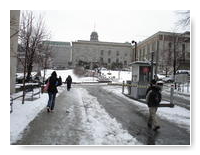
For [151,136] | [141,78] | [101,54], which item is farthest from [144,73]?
[101,54]

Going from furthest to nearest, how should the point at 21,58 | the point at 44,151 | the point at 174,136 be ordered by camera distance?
the point at 21,58
the point at 174,136
the point at 44,151

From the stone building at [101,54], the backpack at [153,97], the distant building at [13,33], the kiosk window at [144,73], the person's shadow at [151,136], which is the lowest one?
the person's shadow at [151,136]

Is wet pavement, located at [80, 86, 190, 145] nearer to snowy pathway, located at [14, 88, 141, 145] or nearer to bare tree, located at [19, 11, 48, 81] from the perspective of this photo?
snowy pathway, located at [14, 88, 141, 145]

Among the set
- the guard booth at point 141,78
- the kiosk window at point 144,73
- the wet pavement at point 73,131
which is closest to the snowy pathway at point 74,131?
the wet pavement at point 73,131

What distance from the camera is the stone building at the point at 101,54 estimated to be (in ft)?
164

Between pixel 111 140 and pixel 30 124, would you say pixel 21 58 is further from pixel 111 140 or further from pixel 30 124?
pixel 111 140

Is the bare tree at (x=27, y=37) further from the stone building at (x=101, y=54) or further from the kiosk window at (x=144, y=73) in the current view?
the stone building at (x=101, y=54)

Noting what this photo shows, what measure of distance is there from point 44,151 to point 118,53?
58.0 metres

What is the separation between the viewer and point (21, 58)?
9750 millimetres

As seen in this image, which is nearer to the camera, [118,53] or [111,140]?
[111,140]

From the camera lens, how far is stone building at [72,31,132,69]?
1962 inches

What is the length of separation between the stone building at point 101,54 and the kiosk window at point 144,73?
35021 mm
